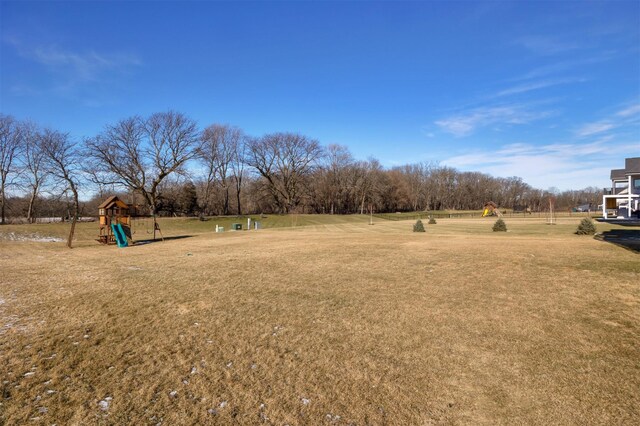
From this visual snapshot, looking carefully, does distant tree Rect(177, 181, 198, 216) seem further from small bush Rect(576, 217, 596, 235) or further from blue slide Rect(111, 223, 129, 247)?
small bush Rect(576, 217, 596, 235)

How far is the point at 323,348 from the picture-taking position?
5.18 meters

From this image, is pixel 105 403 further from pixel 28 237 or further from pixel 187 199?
pixel 187 199

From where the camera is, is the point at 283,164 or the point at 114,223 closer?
the point at 114,223

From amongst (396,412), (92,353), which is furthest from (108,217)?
(396,412)

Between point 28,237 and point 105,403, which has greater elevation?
A: point 28,237

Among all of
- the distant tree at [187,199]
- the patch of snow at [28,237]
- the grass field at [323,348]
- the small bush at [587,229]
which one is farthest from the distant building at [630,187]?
the distant tree at [187,199]

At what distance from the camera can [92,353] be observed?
480 centimetres

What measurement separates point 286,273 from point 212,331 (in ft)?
15.9

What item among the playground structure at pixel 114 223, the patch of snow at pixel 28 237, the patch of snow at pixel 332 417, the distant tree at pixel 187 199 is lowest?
the patch of snow at pixel 332 417

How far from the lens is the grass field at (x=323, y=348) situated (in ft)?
12.0

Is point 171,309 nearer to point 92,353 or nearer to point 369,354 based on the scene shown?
point 92,353

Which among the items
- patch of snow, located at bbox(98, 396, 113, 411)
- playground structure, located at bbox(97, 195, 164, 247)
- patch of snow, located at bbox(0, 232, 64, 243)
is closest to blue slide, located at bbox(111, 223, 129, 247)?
playground structure, located at bbox(97, 195, 164, 247)

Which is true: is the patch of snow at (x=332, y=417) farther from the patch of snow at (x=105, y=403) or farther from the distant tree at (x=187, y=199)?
the distant tree at (x=187, y=199)

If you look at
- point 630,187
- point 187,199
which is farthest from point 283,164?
point 630,187
